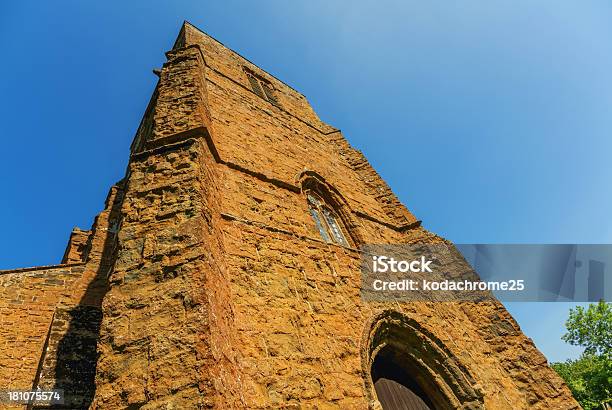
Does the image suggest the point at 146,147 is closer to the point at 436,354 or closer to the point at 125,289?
the point at 125,289

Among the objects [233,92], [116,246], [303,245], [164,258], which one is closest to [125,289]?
[164,258]

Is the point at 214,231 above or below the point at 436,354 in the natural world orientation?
above

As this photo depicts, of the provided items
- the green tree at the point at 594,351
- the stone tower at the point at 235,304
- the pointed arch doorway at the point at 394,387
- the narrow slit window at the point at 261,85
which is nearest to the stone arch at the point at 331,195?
the stone tower at the point at 235,304

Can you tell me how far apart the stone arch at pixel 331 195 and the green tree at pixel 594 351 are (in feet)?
56.9

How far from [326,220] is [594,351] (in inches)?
816

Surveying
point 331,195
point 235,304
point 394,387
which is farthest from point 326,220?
point 235,304

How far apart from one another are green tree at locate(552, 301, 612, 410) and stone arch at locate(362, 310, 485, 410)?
665 inches

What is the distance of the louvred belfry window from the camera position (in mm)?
6800

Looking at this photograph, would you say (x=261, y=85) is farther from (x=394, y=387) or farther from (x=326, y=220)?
(x=394, y=387)

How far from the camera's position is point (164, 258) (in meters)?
3.19

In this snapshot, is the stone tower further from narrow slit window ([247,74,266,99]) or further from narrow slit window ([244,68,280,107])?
narrow slit window ([244,68,280,107])

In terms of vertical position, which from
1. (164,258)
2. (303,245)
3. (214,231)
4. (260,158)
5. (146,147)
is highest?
(260,158)

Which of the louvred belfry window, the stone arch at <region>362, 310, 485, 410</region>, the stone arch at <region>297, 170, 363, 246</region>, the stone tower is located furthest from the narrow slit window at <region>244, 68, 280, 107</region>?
the stone arch at <region>362, 310, 485, 410</region>

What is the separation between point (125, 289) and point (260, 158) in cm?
433
